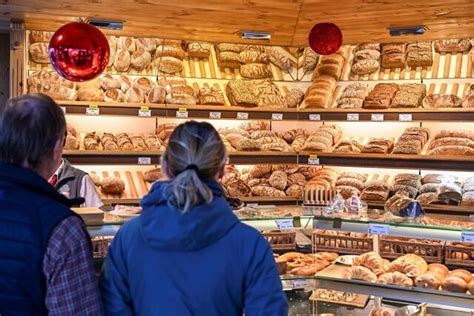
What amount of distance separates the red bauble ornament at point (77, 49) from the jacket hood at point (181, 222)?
2.17 meters

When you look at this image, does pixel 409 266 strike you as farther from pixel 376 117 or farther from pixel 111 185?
pixel 111 185

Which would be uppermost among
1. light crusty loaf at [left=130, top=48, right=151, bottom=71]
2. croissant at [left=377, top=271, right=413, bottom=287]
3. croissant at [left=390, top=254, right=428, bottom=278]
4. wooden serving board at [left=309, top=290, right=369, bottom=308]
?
light crusty loaf at [left=130, top=48, right=151, bottom=71]

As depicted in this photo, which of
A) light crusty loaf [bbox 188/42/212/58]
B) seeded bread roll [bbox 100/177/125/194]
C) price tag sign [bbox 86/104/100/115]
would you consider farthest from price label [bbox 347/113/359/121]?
price tag sign [bbox 86/104/100/115]

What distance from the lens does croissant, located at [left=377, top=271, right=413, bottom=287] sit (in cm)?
282

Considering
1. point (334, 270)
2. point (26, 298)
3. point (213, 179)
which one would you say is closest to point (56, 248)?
point (26, 298)

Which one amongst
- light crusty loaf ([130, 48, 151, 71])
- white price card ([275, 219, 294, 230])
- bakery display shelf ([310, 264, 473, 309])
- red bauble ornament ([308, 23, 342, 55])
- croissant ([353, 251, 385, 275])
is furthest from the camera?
light crusty loaf ([130, 48, 151, 71])

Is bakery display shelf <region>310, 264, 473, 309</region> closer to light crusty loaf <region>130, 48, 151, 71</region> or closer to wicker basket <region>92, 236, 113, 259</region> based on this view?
wicker basket <region>92, 236, 113, 259</region>

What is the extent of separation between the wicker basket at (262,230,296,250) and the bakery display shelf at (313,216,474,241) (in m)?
0.33

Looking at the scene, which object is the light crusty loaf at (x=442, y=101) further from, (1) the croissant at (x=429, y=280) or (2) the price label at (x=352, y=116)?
(1) the croissant at (x=429, y=280)

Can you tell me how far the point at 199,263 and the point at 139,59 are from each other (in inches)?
166

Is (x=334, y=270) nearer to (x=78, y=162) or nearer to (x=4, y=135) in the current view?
(x=4, y=135)

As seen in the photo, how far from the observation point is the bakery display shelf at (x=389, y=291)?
8.98 feet

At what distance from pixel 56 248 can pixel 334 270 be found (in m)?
1.75

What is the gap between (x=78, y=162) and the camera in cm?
529
